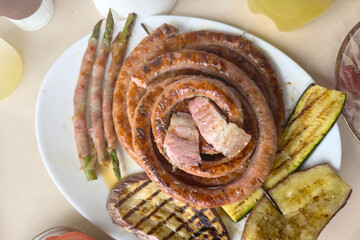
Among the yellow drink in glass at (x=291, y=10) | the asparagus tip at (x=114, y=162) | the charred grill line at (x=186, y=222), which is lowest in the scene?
the charred grill line at (x=186, y=222)

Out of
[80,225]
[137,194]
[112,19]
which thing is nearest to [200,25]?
[112,19]

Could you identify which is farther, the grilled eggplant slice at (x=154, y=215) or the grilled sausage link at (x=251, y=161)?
the grilled eggplant slice at (x=154, y=215)

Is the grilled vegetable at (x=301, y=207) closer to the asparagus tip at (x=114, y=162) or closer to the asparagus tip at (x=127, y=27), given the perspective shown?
the asparagus tip at (x=114, y=162)

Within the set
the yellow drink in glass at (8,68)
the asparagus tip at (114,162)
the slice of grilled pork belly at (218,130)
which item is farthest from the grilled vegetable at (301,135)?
the yellow drink in glass at (8,68)

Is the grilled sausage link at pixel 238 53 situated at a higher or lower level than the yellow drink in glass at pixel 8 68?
lower

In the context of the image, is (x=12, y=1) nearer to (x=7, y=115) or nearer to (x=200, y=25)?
(x=7, y=115)

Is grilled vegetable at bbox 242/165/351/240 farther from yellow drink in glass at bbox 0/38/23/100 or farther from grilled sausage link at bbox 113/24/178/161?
yellow drink in glass at bbox 0/38/23/100

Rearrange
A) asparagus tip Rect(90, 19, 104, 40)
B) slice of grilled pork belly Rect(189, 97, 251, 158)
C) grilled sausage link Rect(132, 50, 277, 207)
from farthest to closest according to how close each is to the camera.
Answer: asparagus tip Rect(90, 19, 104, 40)
grilled sausage link Rect(132, 50, 277, 207)
slice of grilled pork belly Rect(189, 97, 251, 158)

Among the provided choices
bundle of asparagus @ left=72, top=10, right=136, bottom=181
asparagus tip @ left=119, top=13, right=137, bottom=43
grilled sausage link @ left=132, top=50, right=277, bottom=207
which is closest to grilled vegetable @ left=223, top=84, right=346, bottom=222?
grilled sausage link @ left=132, top=50, right=277, bottom=207
